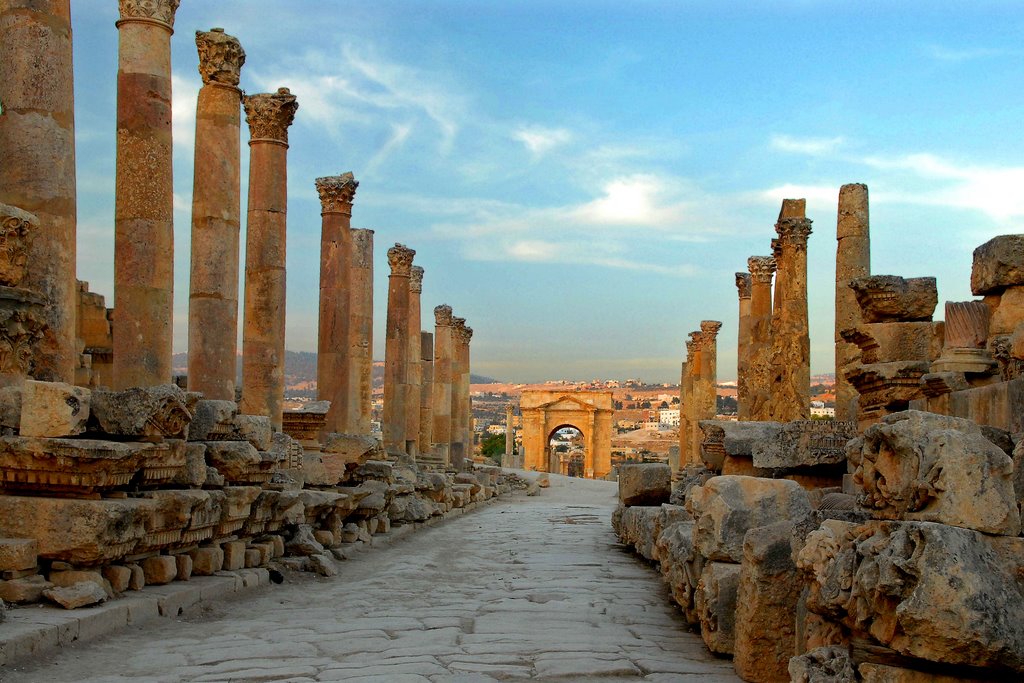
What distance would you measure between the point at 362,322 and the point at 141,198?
38.3 feet

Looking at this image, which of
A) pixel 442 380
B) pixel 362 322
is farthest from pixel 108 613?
pixel 442 380

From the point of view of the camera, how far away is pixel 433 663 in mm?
5902

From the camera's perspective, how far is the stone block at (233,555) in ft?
29.3

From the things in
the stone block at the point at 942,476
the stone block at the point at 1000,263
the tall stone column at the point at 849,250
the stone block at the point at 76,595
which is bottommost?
the stone block at the point at 76,595

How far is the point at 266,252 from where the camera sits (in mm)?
15203

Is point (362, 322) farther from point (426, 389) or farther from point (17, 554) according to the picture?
point (17, 554)

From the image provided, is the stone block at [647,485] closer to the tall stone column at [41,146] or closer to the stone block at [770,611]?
the tall stone column at [41,146]

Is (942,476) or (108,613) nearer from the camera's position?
(942,476)

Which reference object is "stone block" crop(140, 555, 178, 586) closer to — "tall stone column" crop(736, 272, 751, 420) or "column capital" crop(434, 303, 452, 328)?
"tall stone column" crop(736, 272, 751, 420)

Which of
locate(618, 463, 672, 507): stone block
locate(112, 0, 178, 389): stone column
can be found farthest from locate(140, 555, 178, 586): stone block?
locate(618, 463, 672, 507): stone block

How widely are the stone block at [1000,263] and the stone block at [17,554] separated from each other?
760 cm

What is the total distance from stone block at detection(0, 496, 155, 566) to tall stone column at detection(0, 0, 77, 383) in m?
2.18

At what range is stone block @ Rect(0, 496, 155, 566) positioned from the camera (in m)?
6.68

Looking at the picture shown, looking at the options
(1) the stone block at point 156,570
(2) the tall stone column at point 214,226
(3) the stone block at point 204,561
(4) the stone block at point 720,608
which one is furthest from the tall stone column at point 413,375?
(4) the stone block at point 720,608
